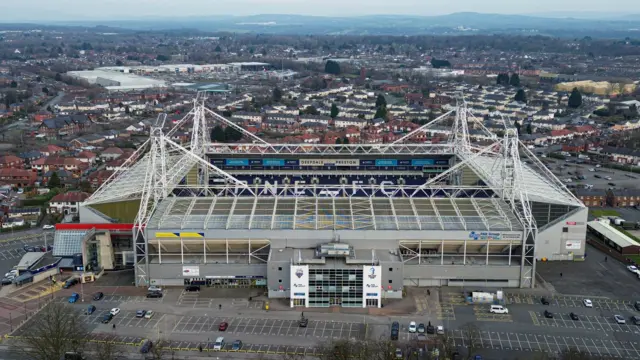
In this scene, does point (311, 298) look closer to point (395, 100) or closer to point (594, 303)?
point (594, 303)

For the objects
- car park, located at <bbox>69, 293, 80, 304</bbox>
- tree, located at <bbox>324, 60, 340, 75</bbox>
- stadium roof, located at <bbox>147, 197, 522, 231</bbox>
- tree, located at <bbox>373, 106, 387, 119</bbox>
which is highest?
tree, located at <bbox>324, 60, 340, 75</bbox>

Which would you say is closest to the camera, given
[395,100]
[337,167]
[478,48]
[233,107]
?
[337,167]

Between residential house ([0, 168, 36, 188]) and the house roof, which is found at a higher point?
the house roof

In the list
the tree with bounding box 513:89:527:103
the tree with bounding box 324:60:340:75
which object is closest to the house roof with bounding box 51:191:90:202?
the tree with bounding box 513:89:527:103

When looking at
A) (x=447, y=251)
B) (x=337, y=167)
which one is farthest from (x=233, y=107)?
(x=447, y=251)

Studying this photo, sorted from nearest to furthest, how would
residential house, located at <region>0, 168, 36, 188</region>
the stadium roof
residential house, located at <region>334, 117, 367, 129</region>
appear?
1. the stadium roof
2. residential house, located at <region>0, 168, 36, 188</region>
3. residential house, located at <region>334, 117, 367, 129</region>

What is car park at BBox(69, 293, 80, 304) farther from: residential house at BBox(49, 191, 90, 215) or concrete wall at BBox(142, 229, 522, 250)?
residential house at BBox(49, 191, 90, 215)

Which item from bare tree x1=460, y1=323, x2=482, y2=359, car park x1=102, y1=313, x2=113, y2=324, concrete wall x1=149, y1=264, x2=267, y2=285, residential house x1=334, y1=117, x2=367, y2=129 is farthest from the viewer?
residential house x1=334, y1=117, x2=367, y2=129

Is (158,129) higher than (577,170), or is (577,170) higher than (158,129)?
(158,129)
